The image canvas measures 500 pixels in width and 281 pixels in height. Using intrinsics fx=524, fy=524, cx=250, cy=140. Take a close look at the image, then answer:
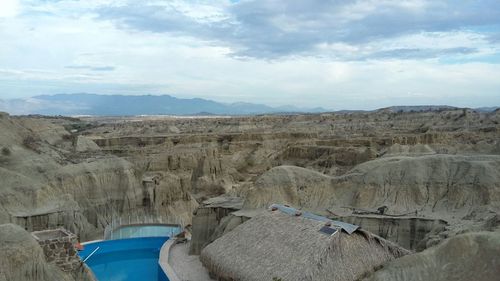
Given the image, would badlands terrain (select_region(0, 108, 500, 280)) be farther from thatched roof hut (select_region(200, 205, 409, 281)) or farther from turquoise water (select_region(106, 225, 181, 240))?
thatched roof hut (select_region(200, 205, 409, 281))

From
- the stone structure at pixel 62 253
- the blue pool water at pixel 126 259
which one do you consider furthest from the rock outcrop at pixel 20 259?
the blue pool water at pixel 126 259

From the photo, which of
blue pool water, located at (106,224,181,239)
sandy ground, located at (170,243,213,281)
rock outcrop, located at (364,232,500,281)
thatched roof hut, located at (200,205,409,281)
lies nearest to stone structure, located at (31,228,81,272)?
thatched roof hut, located at (200,205,409,281)

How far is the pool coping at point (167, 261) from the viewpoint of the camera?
2755cm

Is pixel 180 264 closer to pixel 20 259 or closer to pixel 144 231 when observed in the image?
pixel 144 231

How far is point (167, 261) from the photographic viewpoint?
30.8 m

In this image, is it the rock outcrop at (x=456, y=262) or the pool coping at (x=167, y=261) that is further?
the pool coping at (x=167, y=261)

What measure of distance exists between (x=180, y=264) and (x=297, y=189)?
902 centimetres

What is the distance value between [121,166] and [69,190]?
540 cm

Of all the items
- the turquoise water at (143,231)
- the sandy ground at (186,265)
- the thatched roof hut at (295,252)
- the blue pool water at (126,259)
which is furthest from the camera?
the turquoise water at (143,231)

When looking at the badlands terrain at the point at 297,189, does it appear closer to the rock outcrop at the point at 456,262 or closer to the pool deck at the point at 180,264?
the rock outcrop at the point at 456,262

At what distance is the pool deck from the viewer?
27578 millimetres

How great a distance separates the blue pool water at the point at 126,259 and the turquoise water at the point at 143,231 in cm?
245

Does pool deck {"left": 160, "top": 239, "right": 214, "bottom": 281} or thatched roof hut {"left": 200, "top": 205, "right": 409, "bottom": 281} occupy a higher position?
thatched roof hut {"left": 200, "top": 205, "right": 409, "bottom": 281}

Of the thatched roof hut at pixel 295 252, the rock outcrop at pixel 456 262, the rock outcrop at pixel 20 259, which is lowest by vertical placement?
the thatched roof hut at pixel 295 252
